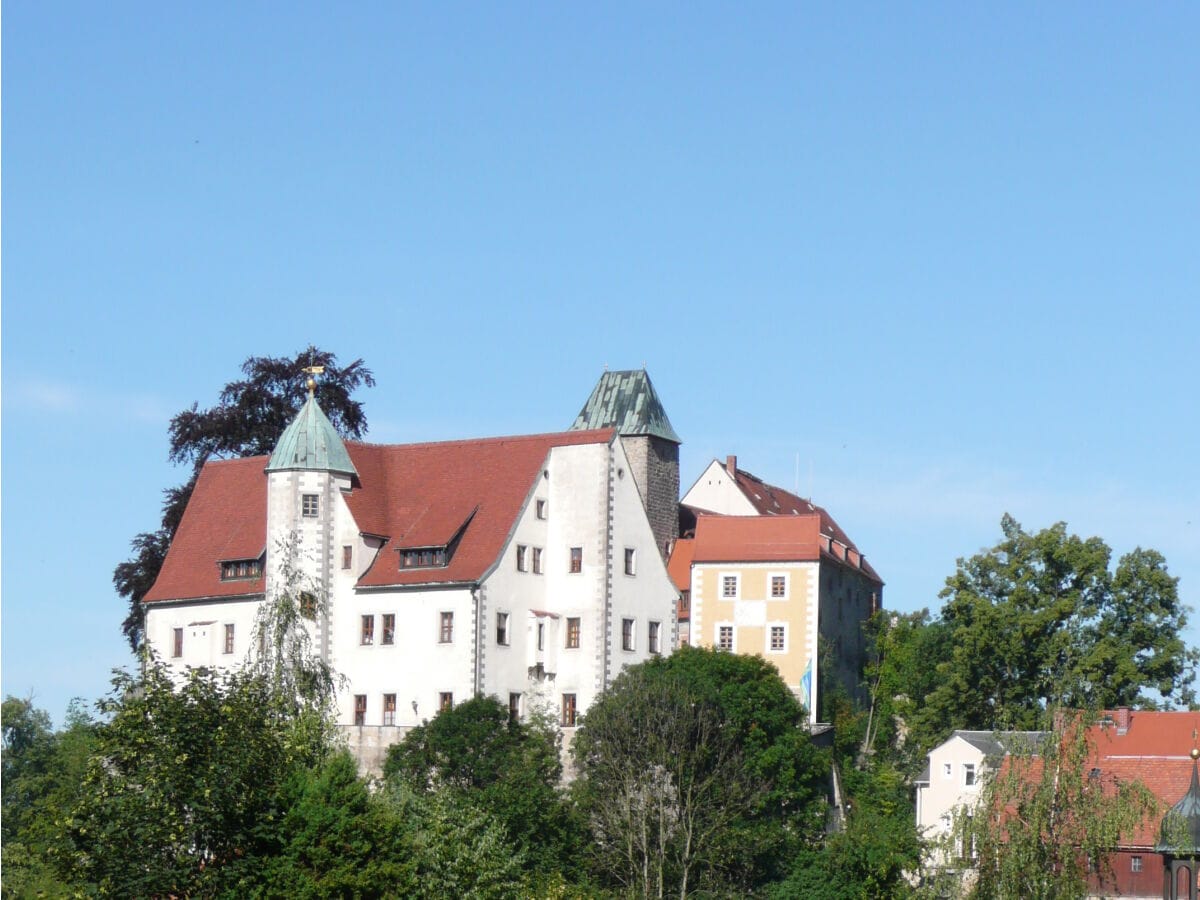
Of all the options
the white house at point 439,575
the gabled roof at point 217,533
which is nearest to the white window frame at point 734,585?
the white house at point 439,575

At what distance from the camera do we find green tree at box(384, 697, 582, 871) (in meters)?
68.4

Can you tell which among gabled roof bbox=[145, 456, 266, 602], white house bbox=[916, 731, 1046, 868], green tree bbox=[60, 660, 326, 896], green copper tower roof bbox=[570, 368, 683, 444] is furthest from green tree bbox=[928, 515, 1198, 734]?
green tree bbox=[60, 660, 326, 896]

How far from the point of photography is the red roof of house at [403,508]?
7675cm

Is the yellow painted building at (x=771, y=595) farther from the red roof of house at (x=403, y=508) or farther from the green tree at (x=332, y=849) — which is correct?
the green tree at (x=332, y=849)

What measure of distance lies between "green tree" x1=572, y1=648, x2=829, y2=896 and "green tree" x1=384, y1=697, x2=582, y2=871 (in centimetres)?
109

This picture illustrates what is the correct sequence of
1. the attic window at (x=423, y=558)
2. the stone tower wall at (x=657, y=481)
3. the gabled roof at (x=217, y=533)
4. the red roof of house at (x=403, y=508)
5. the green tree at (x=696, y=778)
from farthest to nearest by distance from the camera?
the stone tower wall at (x=657, y=481), the gabled roof at (x=217, y=533), the red roof of house at (x=403, y=508), the attic window at (x=423, y=558), the green tree at (x=696, y=778)

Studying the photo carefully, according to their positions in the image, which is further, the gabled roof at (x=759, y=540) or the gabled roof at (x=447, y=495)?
the gabled roof at (x=759, y=540)

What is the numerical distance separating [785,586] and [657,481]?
5955mm

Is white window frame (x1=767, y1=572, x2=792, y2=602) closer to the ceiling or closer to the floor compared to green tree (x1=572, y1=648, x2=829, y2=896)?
closer to the ceiling

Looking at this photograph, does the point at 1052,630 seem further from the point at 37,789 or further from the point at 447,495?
the point at 37,789

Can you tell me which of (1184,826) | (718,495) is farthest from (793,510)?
(1184,826)

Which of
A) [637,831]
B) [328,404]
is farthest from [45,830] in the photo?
[328,404]

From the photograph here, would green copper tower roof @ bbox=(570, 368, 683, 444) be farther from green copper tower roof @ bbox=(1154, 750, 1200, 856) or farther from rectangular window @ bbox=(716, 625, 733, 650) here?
green copper tower roof @ bbox=(1154, 750, 1200, 856)

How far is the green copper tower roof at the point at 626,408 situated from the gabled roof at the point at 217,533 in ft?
41.7
